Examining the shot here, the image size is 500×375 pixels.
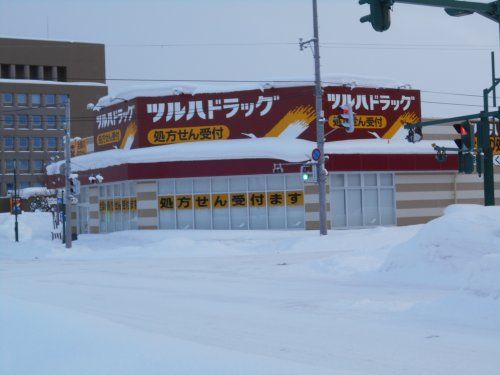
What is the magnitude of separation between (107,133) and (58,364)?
111ft

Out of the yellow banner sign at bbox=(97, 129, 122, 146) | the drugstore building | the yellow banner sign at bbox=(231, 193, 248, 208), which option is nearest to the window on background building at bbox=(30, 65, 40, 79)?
the yellow banner sign at bbox=(97, 129, 122, 146)

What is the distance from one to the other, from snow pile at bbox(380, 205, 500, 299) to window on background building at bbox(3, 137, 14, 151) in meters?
91.1

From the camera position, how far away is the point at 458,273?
14.7 metres

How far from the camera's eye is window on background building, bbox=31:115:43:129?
101188mm

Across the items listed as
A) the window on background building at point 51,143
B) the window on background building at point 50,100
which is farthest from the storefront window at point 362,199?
the window on background building at point 50,100

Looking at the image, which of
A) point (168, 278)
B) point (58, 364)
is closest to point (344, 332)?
point (58, 364)

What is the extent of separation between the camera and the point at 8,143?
9950 centimetres

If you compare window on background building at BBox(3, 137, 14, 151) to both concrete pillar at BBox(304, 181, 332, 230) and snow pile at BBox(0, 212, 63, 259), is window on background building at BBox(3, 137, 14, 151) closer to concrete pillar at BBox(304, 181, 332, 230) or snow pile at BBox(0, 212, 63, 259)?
snow pile at BBox(0, 212, 63, 259)

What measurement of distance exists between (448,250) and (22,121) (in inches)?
3700

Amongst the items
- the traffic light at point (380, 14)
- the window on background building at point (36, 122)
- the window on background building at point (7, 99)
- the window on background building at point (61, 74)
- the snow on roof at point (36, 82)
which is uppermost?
the window on background building at point (61, 74)

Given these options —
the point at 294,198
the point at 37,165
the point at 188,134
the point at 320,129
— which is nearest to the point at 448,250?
the point at 320,129

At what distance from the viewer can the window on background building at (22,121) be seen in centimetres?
10031

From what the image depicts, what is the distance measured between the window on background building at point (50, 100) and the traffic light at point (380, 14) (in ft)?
317

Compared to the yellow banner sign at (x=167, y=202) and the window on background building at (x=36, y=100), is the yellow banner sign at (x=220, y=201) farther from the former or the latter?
the window on background building at (x=36, y=100)
